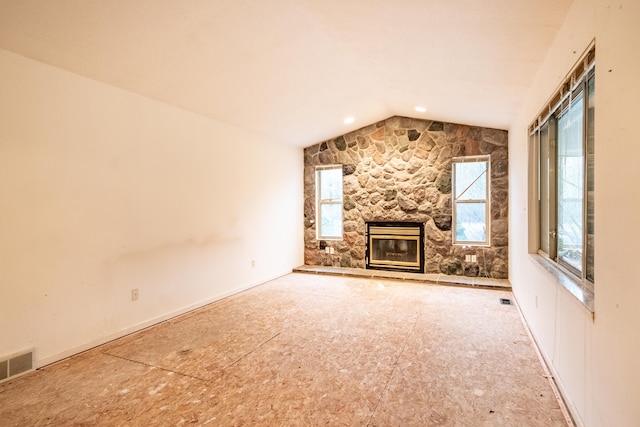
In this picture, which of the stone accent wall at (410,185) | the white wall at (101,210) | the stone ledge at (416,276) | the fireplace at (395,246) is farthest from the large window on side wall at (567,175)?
the white wall at (101,210)

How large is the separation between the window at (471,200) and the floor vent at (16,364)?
493 centimetres

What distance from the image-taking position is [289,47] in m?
2.82

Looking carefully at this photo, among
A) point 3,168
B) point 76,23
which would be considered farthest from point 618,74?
point 3,168

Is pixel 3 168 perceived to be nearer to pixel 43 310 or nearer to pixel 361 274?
pixel 43 310

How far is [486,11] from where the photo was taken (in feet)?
6.27

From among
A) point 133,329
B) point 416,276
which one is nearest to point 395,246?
point 416,276

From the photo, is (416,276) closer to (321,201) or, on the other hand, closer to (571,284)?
(321,201)

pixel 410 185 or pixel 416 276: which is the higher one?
pixel 410 185

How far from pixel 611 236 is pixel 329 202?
473cm

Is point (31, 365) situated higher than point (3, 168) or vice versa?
point (3, 168)

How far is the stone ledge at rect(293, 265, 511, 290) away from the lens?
452 centimetres

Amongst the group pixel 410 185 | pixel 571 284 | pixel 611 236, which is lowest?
pixel 571 284

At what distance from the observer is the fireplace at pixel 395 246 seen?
206 inches

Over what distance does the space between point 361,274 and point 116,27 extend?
427 cm
